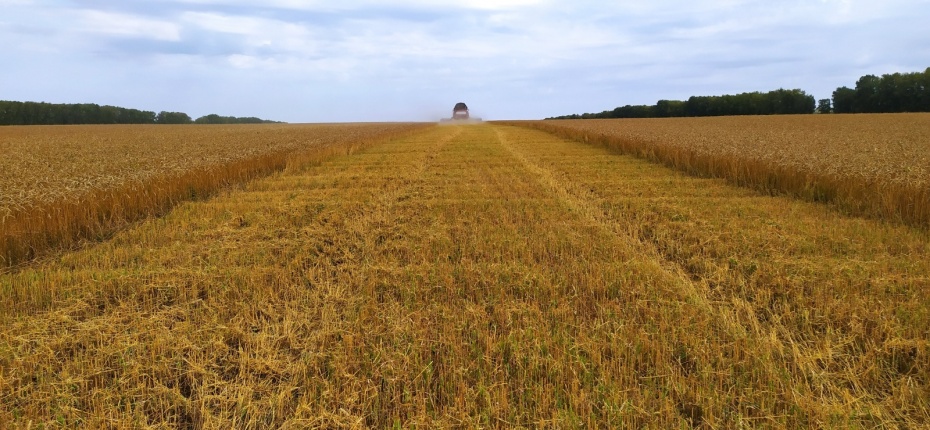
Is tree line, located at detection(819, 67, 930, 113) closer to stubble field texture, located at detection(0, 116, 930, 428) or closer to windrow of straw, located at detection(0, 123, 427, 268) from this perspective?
stubble field texture, located at detection(0, 116, 930, 428)

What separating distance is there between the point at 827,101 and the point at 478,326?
4330 inches

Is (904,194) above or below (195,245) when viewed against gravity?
above

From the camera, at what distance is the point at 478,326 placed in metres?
3.82

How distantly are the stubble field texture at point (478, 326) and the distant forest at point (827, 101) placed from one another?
298 feet

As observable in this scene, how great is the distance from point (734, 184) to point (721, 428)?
9.85 metres

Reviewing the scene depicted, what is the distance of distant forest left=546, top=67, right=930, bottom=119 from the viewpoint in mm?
71250

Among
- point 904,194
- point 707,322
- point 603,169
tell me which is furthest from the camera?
point 603,169

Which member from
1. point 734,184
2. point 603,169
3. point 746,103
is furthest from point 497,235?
point 746,103

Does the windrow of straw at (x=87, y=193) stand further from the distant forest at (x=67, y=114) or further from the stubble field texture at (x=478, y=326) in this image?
the distant forest at (x=67, y=114)

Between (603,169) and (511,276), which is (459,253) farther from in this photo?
(603,169)

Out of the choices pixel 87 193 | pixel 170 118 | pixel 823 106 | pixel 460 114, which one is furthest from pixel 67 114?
pixel 823 106

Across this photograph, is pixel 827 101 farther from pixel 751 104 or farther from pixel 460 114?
pixel 460 114

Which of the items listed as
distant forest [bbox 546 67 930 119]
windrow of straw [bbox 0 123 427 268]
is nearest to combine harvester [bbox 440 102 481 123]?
distant forest [bbox 546 67 930 119]

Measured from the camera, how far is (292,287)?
4754 mm
